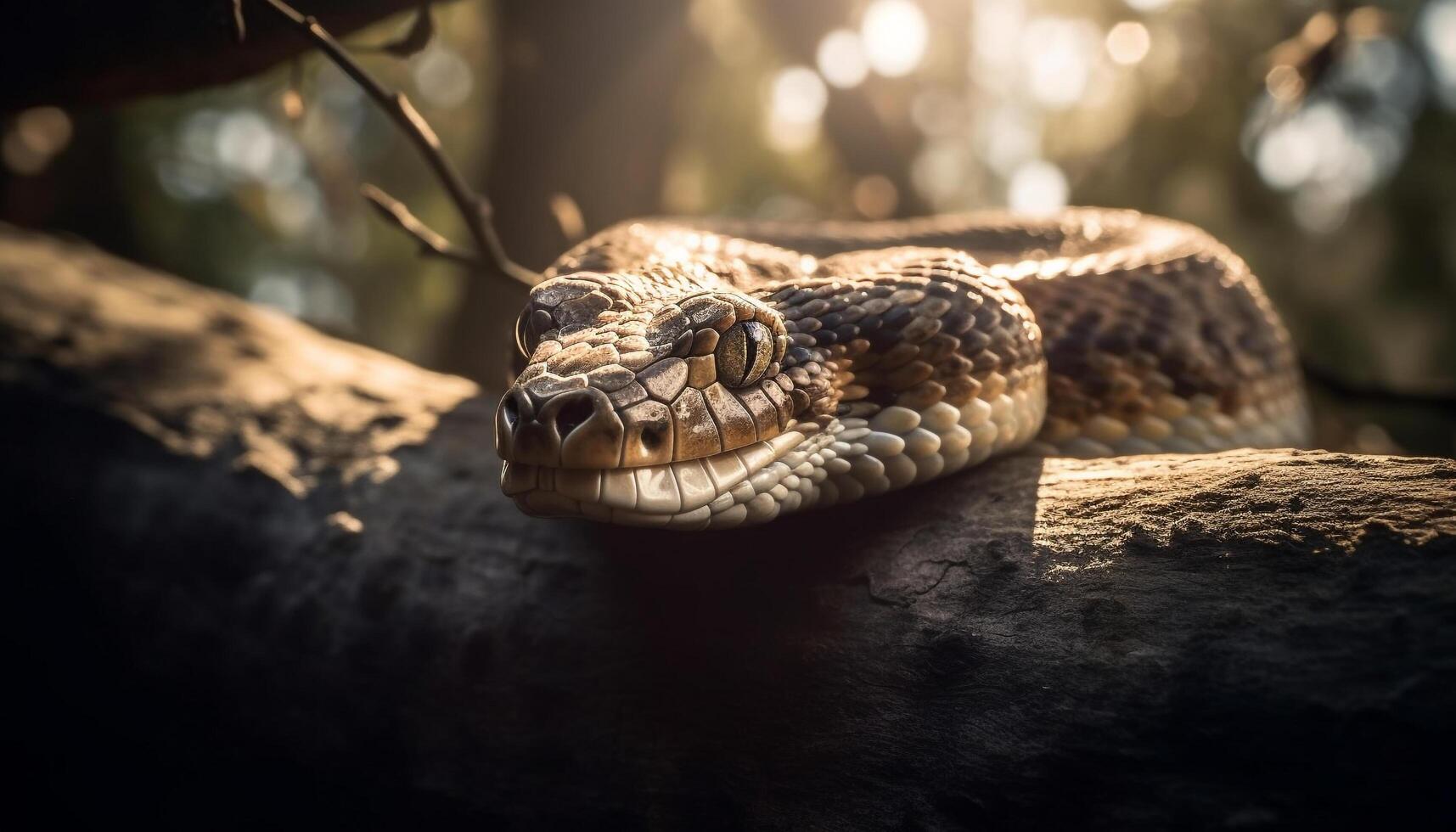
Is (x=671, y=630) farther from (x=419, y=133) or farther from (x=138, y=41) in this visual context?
(x=138, y=41)

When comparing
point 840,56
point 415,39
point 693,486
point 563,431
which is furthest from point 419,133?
point 840,56

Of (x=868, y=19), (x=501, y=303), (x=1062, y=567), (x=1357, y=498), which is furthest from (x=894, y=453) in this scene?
(x=868, y=19)

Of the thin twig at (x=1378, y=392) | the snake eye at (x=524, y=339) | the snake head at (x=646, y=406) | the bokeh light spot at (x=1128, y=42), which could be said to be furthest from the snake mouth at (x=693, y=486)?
the bokeh light spot at (x=1128, y=42)

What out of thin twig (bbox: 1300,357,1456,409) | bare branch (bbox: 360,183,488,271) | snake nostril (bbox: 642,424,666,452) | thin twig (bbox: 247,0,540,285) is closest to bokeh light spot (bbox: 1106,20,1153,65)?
thin twig (bbox: 1300,357,1456,409)

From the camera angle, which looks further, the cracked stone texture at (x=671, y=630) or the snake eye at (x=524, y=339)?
the snake eye at (x=524, y=339)

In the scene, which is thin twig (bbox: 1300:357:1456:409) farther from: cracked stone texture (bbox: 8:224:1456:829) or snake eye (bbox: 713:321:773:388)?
snake eye (bbox: 713:321:773:388)

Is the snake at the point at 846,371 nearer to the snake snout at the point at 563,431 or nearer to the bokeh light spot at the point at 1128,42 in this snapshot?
the snake snout at the point at 563,431
